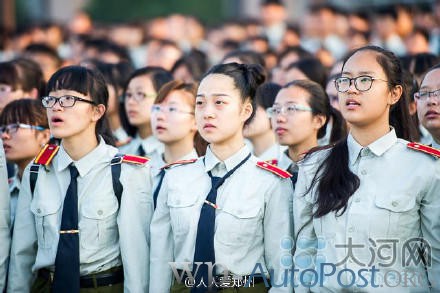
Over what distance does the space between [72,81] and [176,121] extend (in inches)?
45.0

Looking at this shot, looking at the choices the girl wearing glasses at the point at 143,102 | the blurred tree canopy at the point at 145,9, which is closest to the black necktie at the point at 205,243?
the girl wearing glasses at the point at 143,102

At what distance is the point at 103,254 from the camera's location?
4.32 meters

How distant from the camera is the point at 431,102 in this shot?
14.9 feet

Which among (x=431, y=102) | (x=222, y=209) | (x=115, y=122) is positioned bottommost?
(x=222, y=209)

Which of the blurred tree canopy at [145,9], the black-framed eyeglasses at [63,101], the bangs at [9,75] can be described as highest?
the blurred tree canopy at [145,9]

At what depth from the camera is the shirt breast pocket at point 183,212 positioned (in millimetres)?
4156

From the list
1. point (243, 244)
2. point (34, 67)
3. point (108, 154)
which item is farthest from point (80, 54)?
point (243, 244)

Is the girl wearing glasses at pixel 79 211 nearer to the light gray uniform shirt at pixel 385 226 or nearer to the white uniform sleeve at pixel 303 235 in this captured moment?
the white uniform sleeve at pixel 303 235

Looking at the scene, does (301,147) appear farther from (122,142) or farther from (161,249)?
(122,142)

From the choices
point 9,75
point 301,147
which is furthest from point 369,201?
point 9,75

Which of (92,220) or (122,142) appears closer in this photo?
(92,220)

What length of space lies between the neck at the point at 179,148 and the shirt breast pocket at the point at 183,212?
135 centimetres

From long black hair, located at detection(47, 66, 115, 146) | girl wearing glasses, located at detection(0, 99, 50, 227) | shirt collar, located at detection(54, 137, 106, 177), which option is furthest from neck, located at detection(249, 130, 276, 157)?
shirt collar, located at detection(54, 137, 106, 177)

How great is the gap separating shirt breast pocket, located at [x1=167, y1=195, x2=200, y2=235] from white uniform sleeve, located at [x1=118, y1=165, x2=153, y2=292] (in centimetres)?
25
